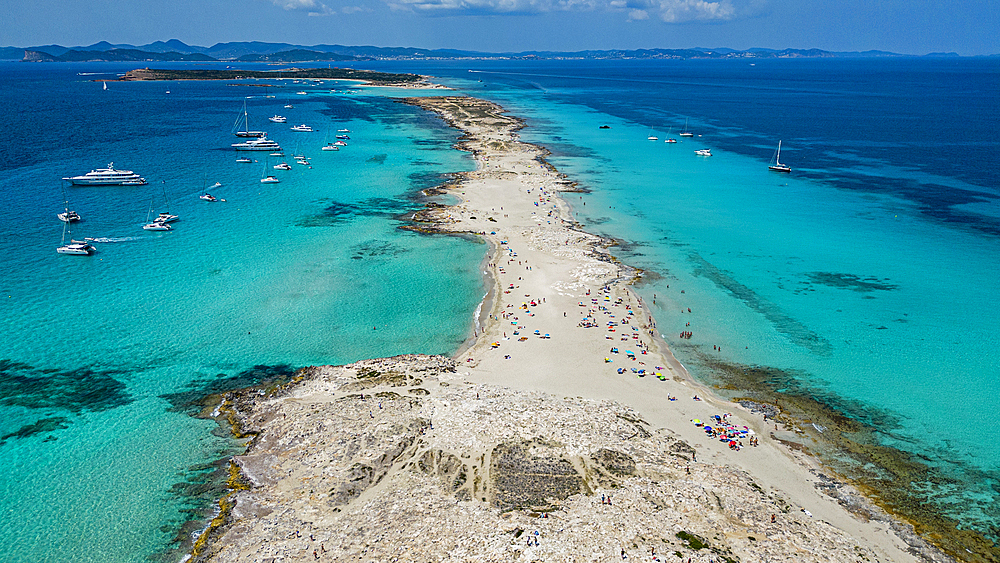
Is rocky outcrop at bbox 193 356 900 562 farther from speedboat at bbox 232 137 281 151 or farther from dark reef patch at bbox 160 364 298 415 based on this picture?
speedboat at bbox 232 137 281 151

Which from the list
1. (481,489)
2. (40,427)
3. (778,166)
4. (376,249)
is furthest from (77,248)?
(778,166)

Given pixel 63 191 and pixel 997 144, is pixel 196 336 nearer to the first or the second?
pixel 63 191

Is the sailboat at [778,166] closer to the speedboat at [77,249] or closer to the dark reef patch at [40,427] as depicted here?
the speedboat at [77,249]

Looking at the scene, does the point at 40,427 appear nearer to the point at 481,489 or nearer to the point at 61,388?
the point at 61,388

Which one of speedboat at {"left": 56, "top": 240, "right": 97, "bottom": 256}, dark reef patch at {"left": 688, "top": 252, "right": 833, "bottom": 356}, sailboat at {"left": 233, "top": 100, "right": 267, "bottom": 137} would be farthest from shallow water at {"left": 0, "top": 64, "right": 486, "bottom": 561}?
dark reef patch at {"left": 688, "top": 252, "right": 833, "bottom": 356}

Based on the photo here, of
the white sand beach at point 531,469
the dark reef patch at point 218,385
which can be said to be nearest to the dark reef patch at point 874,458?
the white sand beach at point 531,469
